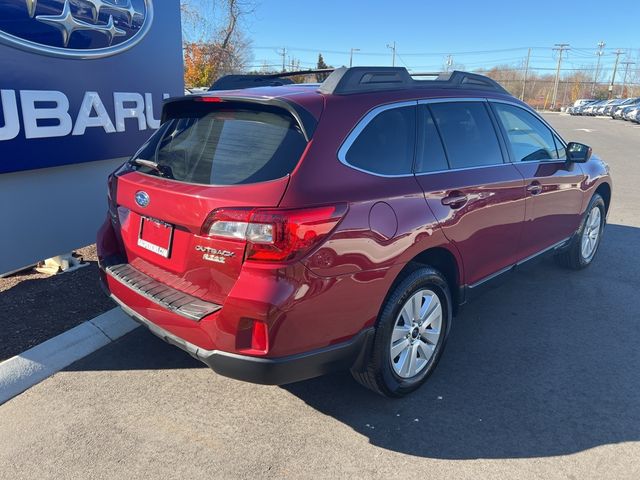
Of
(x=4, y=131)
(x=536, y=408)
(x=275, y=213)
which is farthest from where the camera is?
(x=4, y=131)

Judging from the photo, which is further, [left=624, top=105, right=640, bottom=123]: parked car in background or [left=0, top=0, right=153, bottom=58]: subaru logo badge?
[left=624, top=105, right=640, bottom=123]: parked car in background

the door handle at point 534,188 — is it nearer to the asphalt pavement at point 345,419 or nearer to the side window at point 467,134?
the side window at point 467,134

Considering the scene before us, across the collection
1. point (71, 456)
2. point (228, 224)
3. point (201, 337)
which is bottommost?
point (71, 456)

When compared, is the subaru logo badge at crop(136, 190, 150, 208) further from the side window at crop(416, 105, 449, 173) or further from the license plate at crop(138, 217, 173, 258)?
the side window at crop(416, 105, 449, 173)

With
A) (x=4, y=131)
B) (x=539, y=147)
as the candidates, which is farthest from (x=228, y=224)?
(x=539, y=147)

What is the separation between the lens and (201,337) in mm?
2605

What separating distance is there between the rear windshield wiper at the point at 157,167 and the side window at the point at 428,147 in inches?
57.7

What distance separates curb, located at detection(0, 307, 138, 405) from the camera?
3246mm

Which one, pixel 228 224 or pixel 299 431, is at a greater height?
pixel 228 224

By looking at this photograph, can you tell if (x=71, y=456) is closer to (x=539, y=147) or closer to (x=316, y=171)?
(x=316, y=171)

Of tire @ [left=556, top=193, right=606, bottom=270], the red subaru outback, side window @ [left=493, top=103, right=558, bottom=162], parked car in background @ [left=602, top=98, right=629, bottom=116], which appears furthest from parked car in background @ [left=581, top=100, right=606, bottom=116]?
the red subaru outback

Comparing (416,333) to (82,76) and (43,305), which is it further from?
(82,76)

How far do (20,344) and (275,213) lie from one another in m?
2.38

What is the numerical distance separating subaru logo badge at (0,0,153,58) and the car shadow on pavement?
3.72 m
